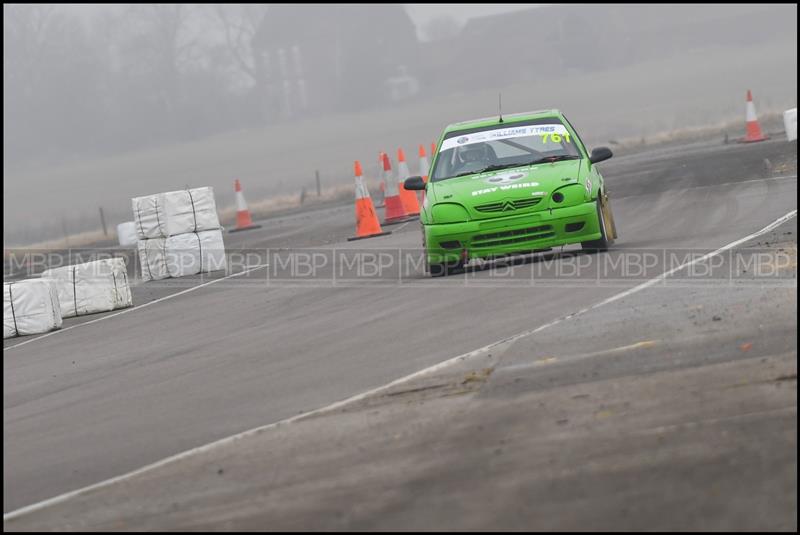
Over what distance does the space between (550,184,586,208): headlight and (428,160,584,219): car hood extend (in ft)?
0.17

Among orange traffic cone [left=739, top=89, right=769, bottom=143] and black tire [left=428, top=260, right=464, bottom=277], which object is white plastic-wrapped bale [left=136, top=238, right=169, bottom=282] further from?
orange traffic cone [left=739, top=89, right=769, bottom=143]

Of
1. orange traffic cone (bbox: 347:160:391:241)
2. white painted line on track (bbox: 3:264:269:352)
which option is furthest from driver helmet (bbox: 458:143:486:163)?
orange traffic cone (bbox: 347:160:391:241)

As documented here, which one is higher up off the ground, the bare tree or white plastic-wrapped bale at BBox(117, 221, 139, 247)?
the bare tree

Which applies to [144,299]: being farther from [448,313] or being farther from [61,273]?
[448,313]

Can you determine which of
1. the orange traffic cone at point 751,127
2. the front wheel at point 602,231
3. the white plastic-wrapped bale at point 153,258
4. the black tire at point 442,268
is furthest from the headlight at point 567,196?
the orange traffic cone at point 751,127

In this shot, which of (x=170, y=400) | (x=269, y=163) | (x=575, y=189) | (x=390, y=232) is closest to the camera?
(x=170, y=400)

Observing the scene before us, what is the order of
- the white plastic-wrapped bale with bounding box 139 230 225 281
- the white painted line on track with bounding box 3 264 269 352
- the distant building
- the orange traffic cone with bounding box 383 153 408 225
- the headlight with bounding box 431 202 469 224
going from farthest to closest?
1. the distant building
2. the orange traffic cone with bounding box 383 153 408 225
3. the white plastic-wrapped bale with bounding box 139 230 225 281
4. the white painted line on track with bounding box 3 264 269 352
5. the headlight with bounding box 431 202 469 224

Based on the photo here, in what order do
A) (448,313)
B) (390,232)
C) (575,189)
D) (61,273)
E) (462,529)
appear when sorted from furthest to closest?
(390,232)
(61,273)
(575,189)
(448,313)
(462,529)

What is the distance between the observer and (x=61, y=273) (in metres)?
16.4

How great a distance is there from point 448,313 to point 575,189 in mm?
2993

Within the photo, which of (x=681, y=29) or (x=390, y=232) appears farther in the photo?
(x=681, y=29)

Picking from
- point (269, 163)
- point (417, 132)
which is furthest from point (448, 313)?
point (417, 132)

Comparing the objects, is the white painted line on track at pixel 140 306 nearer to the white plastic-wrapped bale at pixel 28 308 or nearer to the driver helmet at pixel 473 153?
the white plastic-wrapped bale at pixel 28 308

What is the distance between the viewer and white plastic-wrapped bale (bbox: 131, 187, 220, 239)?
1881 centimetres
